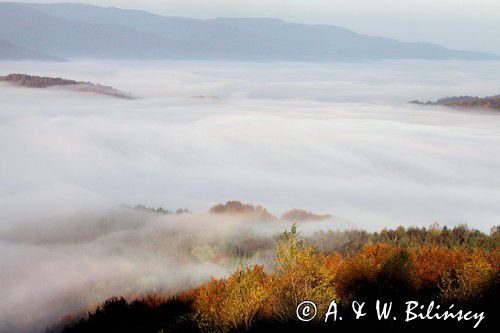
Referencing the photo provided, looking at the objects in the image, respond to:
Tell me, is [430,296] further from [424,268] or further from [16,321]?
[16,321]

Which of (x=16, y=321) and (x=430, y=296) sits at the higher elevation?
(x=430, y=296)

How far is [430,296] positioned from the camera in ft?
144

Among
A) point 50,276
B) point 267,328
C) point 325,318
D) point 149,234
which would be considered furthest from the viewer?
point 149,234

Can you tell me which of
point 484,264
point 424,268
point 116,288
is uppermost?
point 484,264

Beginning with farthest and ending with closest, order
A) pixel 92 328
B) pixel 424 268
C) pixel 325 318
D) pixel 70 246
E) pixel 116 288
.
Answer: pixel 70 246 < pixel 116 288 < pixel 92 328 < pixel 424 268 < pixel 325 318

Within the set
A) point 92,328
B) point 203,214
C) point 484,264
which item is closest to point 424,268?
point 484,264

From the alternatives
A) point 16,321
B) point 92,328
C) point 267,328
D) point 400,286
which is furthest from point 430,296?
point 16,321

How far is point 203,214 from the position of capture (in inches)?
7717

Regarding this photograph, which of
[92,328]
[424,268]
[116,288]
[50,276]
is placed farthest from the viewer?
[50,276]

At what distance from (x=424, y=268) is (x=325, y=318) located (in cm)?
2504

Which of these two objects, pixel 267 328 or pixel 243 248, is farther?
pixel 243 248

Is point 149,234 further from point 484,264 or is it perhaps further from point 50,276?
point 484,264

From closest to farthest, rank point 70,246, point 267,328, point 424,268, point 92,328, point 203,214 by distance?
point 267,328
point 424,268
point 92,328
point 70,246
point 203,214

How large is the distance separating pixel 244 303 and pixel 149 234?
431ft
